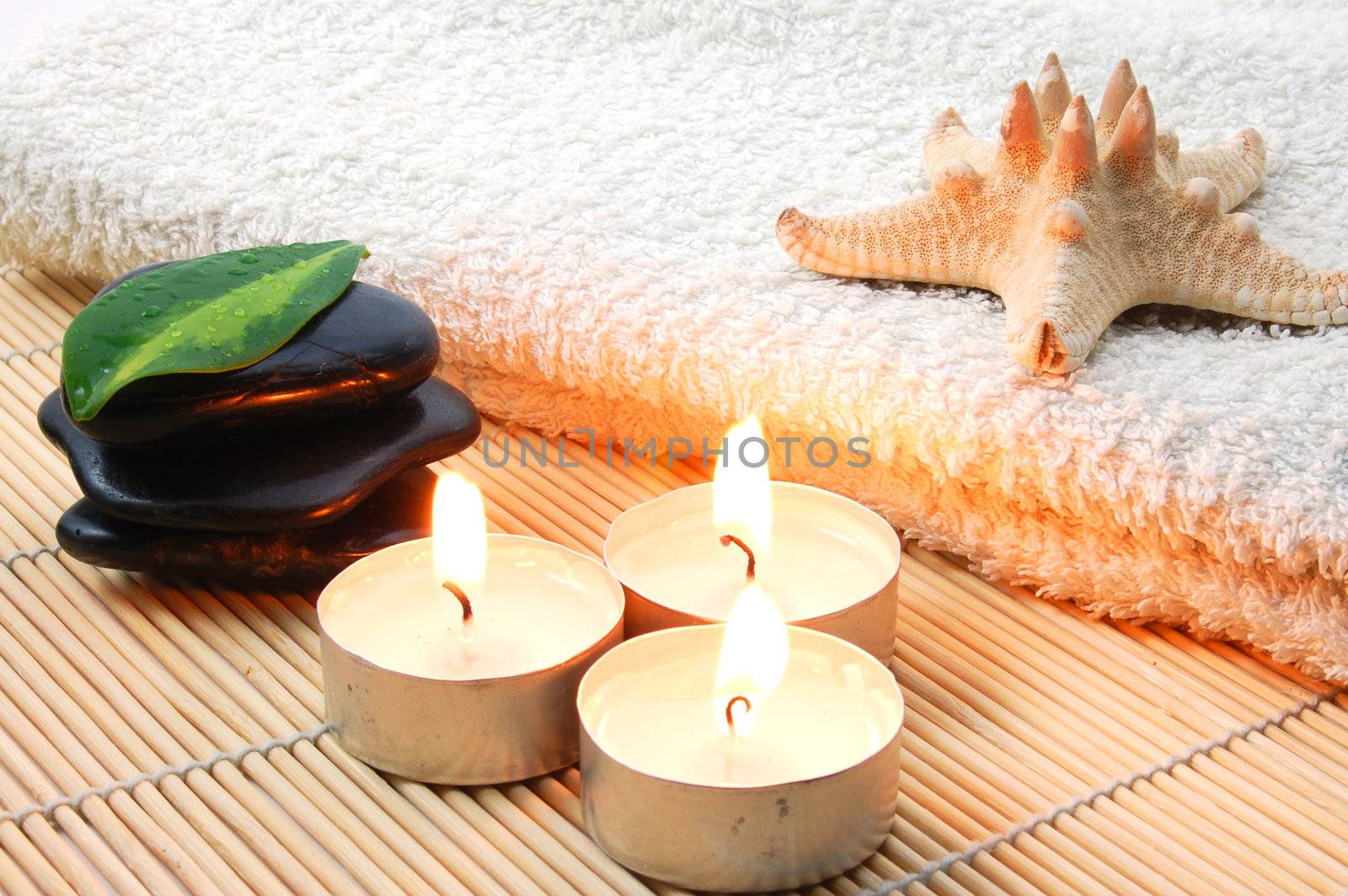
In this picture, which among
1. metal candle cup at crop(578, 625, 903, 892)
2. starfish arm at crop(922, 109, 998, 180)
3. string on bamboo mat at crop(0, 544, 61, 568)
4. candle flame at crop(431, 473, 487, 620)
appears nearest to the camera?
metal candle cup at crop(578, 625, 903, 892)

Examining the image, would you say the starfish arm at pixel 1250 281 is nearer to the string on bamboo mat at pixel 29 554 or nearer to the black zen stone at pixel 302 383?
the black zen stone at pixel 302 383

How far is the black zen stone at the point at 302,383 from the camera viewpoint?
62cm

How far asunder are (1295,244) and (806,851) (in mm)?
554

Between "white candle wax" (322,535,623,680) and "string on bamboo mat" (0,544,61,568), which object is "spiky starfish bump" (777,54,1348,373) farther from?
"string on bamboo mat" (0,544,61,568)

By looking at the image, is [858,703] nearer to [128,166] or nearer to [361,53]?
[128,166]

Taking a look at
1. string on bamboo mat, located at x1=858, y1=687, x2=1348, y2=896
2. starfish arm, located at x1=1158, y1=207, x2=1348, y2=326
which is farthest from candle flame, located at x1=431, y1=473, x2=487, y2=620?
starfish arm, located at x1=1158, y1=207, x2=1348, y2=326

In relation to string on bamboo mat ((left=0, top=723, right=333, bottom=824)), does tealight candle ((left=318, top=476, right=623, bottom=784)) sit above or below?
above

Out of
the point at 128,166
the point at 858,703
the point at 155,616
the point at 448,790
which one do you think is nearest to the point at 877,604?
the point at 858,703

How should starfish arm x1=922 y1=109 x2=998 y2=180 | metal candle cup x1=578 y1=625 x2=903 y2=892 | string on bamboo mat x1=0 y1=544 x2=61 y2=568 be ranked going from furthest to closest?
starfish arm x1=922 y1=109 x2=998 y2=180
string on bamboo mat x1=0 y1=544 x2=61 y2=568
metal candle cup x1=578 y1=625 x2=903 y2=892

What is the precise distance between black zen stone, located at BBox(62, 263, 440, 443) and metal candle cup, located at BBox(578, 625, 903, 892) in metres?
0.20

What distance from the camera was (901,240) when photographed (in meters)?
0.77

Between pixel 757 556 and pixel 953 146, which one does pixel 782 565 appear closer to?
pixel 757 556

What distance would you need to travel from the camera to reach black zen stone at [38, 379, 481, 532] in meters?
0.65

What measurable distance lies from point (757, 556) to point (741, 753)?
0.45ft
